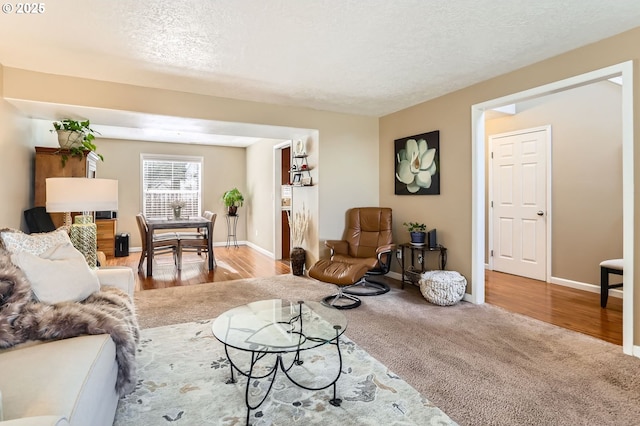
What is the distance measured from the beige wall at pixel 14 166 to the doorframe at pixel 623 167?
4.66 m

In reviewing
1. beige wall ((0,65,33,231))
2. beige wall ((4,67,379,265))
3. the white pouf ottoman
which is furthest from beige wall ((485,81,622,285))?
beige wall ((0,65,33,231))

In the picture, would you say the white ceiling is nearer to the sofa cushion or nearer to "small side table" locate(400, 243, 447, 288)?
"small side table" locate(400, 243, 447, 288)

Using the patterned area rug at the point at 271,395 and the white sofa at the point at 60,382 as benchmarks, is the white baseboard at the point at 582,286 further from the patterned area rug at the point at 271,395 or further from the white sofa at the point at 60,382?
the white sofa at the point at 60,382

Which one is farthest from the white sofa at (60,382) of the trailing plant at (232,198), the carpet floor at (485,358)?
the trailing plant at (232,198)

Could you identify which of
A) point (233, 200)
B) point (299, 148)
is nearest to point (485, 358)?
point (299, 148)

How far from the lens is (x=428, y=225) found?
4.35 meters

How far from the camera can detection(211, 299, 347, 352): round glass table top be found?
1.83 m

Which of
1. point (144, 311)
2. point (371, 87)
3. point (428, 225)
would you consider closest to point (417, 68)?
point (371, 87)

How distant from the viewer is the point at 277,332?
2.01m

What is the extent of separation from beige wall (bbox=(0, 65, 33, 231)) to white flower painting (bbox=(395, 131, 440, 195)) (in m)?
4.36

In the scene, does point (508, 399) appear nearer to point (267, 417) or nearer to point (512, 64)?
point (267, 417)

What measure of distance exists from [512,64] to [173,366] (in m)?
3.77

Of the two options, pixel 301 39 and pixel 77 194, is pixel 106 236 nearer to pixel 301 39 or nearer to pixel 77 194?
pixel 77 194

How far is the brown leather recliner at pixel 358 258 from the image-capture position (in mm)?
3523
